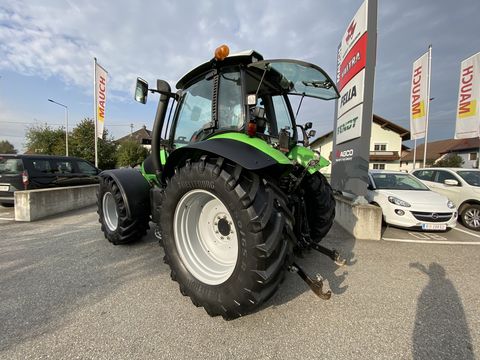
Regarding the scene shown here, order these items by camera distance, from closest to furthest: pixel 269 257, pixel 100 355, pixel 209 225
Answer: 1. pixel 100 355
2. pixel 269 257
3. pixel 209 225

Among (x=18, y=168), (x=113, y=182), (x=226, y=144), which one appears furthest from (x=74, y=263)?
(x=18, y=168)

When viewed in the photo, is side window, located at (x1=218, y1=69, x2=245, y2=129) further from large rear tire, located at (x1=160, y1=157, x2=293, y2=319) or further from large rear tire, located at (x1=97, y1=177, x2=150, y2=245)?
large rear tire, located at (x1=97, y1=177, x2=150, y2=245)

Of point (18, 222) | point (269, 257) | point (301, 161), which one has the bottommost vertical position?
point (18, 222)

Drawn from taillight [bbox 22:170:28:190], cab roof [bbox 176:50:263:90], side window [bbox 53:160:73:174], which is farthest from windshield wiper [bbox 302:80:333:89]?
side window [bbox 53:160:73:174]

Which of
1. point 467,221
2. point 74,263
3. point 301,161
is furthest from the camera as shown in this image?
point 467,221

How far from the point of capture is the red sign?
4750 mm

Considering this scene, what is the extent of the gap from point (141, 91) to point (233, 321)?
2559mm

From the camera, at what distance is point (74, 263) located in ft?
10.4

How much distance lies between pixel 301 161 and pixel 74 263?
10.2 ft

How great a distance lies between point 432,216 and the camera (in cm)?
470

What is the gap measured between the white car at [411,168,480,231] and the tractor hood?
17.0 feet

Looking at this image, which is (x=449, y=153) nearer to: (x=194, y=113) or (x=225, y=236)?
(x=194, y=113)

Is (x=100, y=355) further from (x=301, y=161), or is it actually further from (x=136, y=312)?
(x=301, y=161)

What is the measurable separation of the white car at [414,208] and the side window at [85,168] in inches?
325
